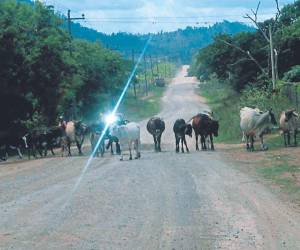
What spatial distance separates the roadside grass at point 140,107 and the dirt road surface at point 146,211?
59552mm

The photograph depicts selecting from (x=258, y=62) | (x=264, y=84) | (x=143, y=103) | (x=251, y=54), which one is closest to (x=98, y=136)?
(x=264, y=84)

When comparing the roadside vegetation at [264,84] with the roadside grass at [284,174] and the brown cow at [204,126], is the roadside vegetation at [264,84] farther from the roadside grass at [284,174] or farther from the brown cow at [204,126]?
the brown cow at [204,126]

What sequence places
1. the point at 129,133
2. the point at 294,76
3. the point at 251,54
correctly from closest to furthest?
1. the point at 129,133
2. the point at 294,76
3. the point at 251,54

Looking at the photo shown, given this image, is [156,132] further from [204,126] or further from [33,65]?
[33,65]

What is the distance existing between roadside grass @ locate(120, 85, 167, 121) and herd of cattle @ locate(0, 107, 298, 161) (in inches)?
1653

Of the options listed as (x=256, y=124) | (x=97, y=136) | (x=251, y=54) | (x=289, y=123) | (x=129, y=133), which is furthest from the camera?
(x=251, y=54)

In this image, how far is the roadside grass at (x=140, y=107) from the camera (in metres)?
88.5

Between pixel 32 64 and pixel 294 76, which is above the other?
pixel 32 64

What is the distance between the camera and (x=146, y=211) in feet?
51.1

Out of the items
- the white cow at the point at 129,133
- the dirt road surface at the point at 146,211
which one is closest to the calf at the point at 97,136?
the white cow at the point at 129,133

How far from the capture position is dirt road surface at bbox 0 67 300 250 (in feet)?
41.1

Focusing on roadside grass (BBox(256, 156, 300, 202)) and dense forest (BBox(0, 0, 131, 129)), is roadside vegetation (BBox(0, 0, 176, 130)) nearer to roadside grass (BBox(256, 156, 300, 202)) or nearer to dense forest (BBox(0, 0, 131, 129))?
dense forest (BBox(0, 0, 131, 129))

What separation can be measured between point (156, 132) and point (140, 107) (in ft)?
218

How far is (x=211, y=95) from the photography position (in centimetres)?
11400
